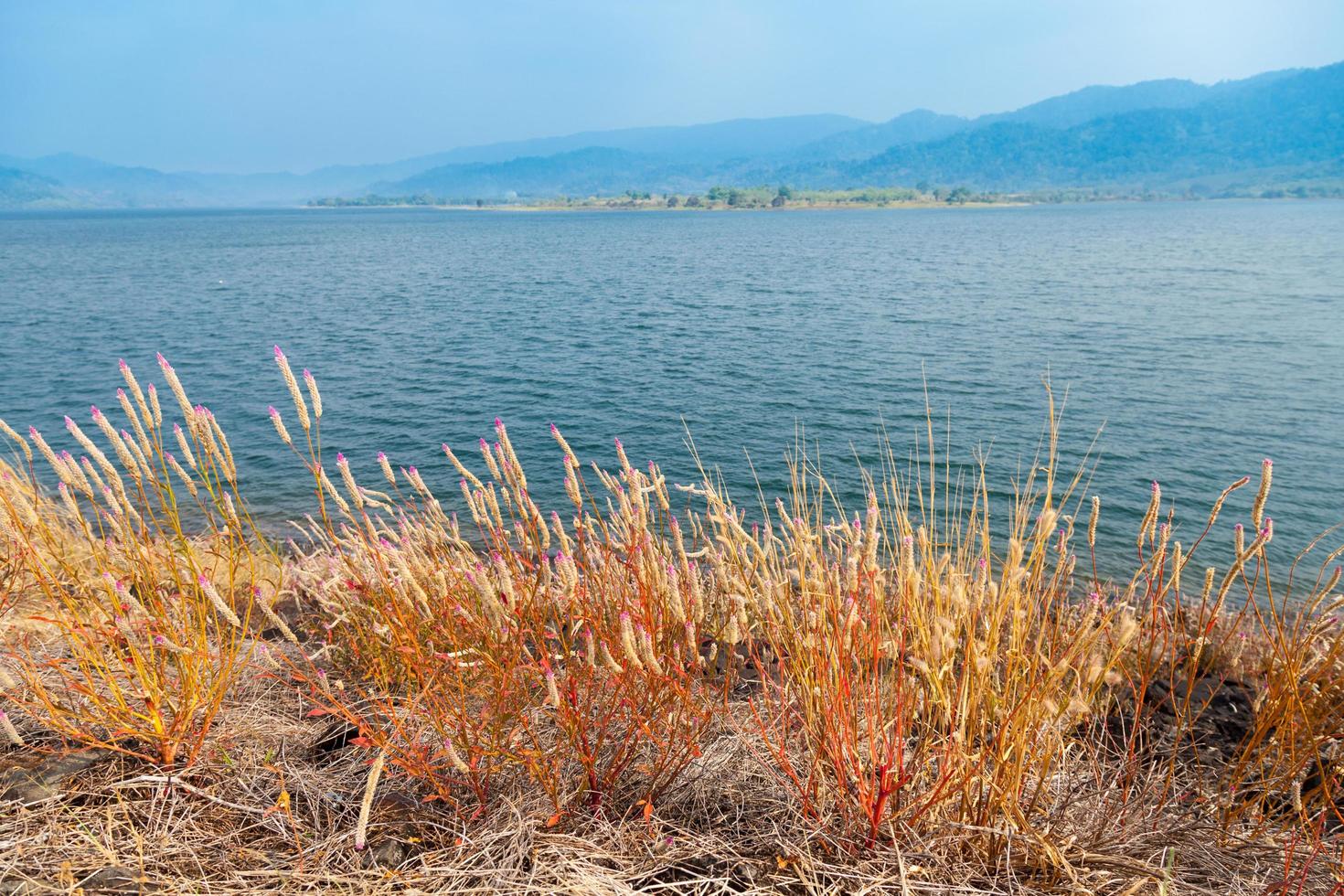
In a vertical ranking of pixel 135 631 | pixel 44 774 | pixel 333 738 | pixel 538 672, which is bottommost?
pixel 333 738

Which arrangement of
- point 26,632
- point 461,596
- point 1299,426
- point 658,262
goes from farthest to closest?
point 658,262
point 1299,426
point 26,632
point 461,596

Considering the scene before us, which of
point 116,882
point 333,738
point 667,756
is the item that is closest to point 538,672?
point 667,756

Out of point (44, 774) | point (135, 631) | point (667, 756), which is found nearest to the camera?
point (667, 756)

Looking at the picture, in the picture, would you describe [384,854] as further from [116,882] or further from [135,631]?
[135,631]

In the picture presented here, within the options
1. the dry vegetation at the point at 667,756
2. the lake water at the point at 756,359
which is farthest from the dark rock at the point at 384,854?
the lake water at the point at 756,359

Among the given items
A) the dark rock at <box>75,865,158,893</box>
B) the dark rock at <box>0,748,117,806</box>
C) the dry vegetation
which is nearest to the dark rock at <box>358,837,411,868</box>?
the dry vegetation

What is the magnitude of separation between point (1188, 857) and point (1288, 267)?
55.5 m

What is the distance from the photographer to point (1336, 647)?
9.57 ft

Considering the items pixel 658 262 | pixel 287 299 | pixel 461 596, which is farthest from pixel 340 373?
pixel 658 262

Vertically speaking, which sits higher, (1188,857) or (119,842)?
(119,842)

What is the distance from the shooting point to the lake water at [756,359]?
16.3 m

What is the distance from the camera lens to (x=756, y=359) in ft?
Result: 81.9

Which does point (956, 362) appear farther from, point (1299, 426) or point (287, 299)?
point (287, 299)

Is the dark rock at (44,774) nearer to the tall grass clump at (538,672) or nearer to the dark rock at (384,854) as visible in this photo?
the tall grass clump at (538,672)
